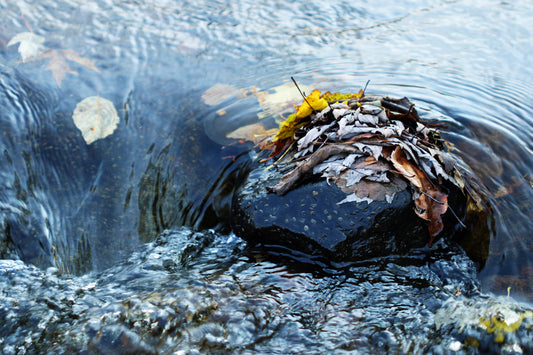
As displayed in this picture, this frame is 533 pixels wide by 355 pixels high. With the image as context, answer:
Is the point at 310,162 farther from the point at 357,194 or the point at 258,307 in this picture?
the point at 258,307

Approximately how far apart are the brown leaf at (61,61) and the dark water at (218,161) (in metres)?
0.08

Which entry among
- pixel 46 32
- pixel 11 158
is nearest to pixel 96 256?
pixel 11 158

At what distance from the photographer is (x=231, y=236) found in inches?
109

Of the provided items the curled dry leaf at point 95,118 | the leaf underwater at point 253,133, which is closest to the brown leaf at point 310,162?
the leaf underwater at point 253,133

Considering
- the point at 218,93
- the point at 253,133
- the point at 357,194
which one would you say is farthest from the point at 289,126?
the point at 218,93

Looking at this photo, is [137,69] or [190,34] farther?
[190,34]

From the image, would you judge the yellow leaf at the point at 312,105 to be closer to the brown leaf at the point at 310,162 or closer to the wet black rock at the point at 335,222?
the brown leaf at the point at 310,162

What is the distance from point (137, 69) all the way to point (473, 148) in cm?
314

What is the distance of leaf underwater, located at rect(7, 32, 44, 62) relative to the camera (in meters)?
4.10

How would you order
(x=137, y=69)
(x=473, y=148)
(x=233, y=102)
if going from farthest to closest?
1. (x=137, y=69)
2. (x=233, y=102)
3. (x=473, y=148)

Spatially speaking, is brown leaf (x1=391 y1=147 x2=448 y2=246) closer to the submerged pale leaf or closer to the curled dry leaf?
the submerged pale leaf

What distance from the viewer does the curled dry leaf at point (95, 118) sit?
3.44 metres

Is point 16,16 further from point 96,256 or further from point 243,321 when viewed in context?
point 243,321

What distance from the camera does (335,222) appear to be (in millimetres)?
2312
